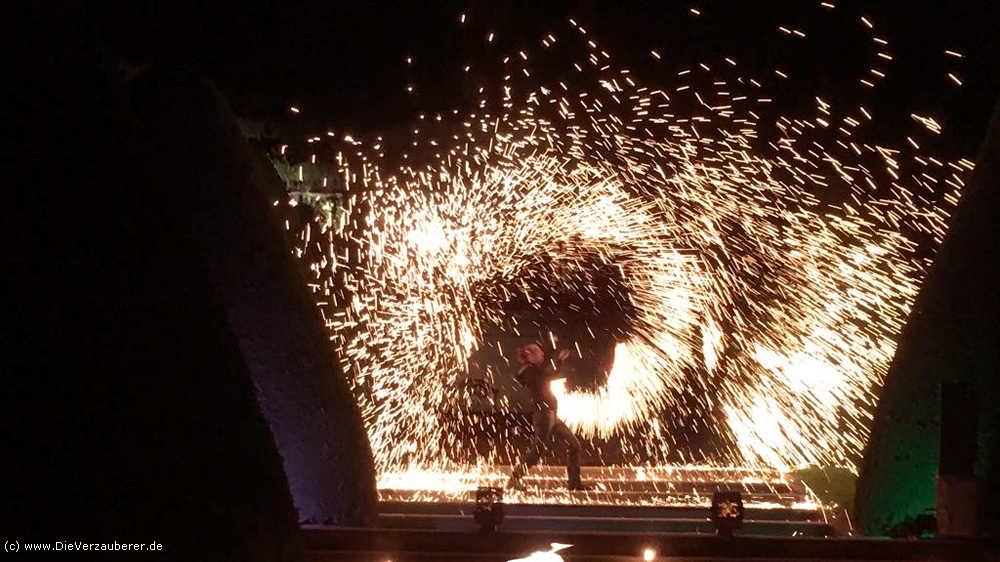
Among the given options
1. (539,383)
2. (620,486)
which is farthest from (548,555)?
(539,383)

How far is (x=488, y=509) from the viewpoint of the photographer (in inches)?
264

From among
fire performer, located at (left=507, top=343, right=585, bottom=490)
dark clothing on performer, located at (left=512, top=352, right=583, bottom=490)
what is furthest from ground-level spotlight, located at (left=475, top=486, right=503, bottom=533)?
fire performer, located at (left=507, top=343, right=585, bottom=490)

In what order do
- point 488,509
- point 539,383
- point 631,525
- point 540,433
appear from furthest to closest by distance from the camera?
1. point 539,383
2. point 540,433
3. point 631,525
4. point 488,509

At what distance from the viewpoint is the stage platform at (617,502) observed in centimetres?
796

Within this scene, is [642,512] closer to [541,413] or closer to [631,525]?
[631,525]

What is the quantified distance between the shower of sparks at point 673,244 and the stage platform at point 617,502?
1838 millimetres

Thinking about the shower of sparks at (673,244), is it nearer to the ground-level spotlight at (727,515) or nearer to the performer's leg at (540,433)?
the performer's leg at (540,433)

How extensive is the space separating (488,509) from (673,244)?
929 centimetres

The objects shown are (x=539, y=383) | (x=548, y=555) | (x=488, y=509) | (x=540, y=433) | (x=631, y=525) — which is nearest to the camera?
(x=548, y=555)

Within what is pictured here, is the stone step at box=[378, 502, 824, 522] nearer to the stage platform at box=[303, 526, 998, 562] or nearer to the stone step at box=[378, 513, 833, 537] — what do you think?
the stone step at box=[378, 513, 833, 537]

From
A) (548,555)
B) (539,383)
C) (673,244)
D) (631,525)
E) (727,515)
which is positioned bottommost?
(631,525)

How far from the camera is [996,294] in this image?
6.96 metres

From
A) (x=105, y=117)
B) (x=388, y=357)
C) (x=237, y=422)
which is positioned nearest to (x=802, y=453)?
(x=388, y=357)

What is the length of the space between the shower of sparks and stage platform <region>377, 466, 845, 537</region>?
1838 millimetres
